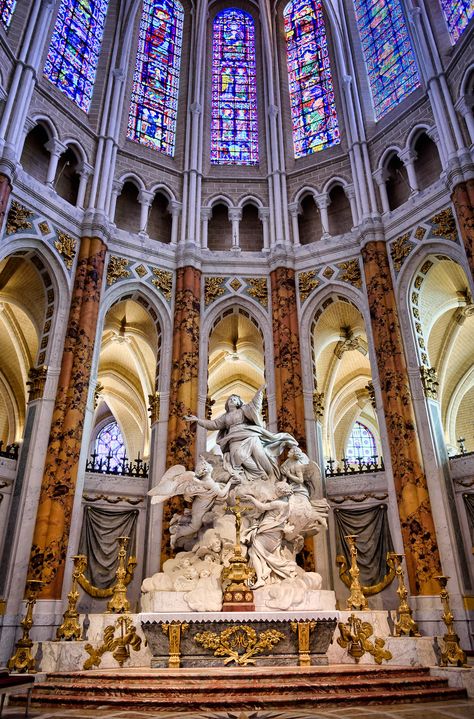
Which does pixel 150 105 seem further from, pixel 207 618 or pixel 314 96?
pixel 207 618

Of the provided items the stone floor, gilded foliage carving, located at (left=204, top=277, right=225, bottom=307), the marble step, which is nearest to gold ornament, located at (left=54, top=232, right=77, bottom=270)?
gilded foliage carving, located at (left=204, top=277, right=225, bottom=307)

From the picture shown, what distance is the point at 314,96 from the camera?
830 inches

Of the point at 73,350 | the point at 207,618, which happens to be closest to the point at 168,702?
the point at 207,618

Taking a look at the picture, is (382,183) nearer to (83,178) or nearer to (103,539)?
(83,178)

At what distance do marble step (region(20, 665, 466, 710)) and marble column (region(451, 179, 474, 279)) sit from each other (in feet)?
31.0

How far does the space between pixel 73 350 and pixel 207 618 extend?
8.08m

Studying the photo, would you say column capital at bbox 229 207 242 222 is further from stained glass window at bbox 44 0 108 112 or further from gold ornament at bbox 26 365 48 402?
gold ornament at bbox 26 365 48 402

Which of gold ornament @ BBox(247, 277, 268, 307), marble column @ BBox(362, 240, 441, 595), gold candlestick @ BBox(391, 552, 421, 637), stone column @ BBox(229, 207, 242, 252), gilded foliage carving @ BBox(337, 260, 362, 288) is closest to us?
gold candlestick @ BBox(391, 552, 421, 637)

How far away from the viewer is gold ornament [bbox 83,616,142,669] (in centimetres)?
921

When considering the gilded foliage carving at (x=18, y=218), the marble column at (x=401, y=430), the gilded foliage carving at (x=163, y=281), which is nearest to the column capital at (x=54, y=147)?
the gilded foliage carving at (x=18, y=218)

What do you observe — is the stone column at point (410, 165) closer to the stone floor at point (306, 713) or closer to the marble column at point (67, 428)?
the marble column at point (67, 428)

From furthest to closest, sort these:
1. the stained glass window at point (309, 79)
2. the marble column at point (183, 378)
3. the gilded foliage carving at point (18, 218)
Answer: the stained glass window at point (309, 79) < the gilded foliage carving at point (18, 218) < the marble column at point (183, 378)

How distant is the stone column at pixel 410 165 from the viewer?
16.5m

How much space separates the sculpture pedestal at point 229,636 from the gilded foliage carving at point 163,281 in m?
10.3
